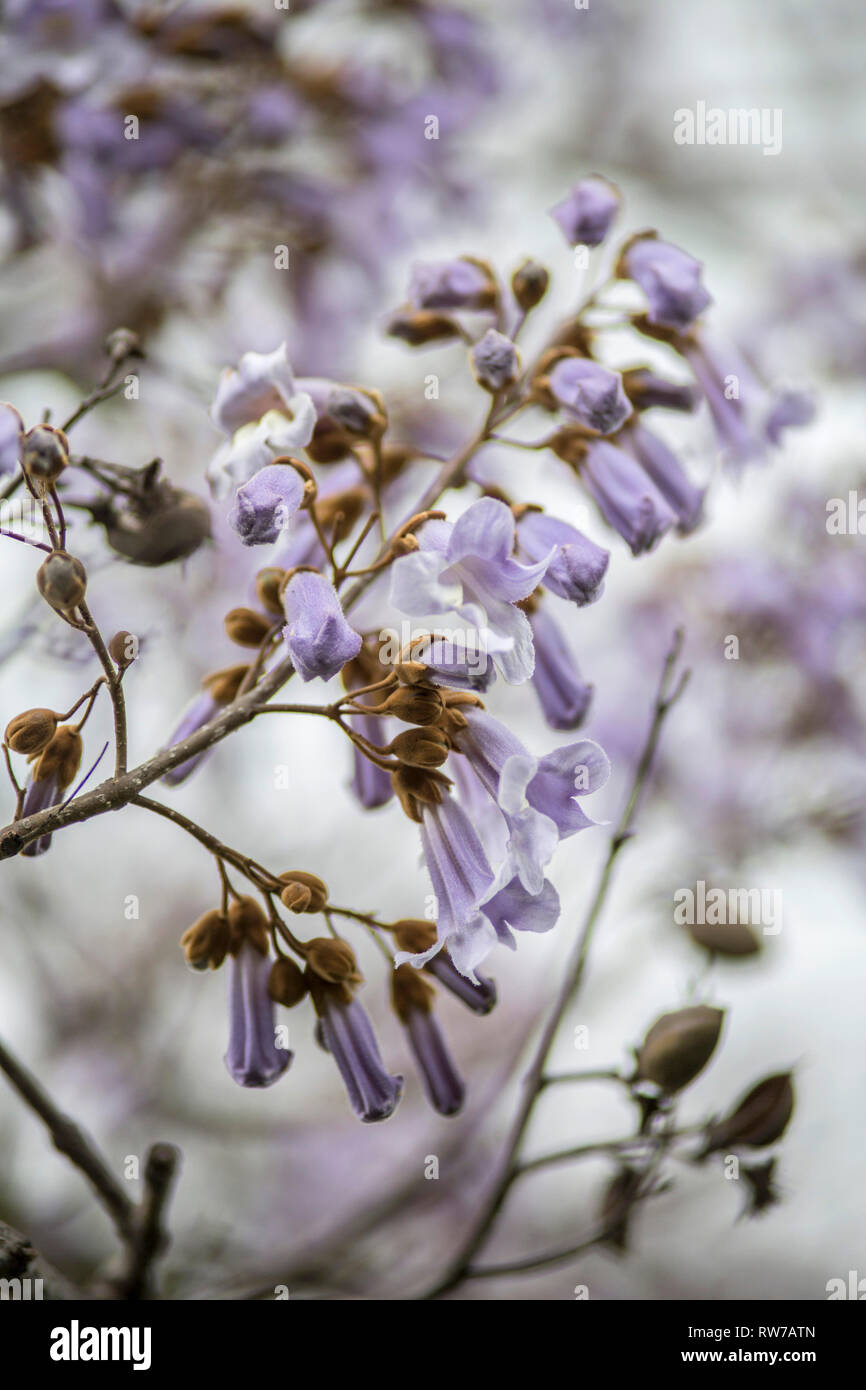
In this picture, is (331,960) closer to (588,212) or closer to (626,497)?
(626,497)

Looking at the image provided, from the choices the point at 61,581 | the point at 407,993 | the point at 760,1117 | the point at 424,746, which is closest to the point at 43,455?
the point at 61,581

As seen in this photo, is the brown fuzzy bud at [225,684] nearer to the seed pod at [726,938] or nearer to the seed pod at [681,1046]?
the seed pod at [681,1046]

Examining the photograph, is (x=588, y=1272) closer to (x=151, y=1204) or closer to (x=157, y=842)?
(x=157, y=842)

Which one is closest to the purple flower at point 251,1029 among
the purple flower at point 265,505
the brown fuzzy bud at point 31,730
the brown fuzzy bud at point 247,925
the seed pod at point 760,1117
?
the brown fuzzy bud at point 247,925

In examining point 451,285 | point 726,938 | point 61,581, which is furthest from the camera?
point 726,938

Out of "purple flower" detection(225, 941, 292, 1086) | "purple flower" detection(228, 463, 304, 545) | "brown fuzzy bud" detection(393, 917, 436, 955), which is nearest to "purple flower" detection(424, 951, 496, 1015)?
"brown fuzzy bud" detection(393, 917, 436, 955)

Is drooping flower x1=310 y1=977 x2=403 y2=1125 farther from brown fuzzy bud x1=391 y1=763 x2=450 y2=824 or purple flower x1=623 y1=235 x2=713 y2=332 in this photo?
purple flower x1=623 y1=235 x2=713 y2=332

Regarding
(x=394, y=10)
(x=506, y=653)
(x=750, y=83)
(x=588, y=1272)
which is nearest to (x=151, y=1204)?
(x=506, y=653)
